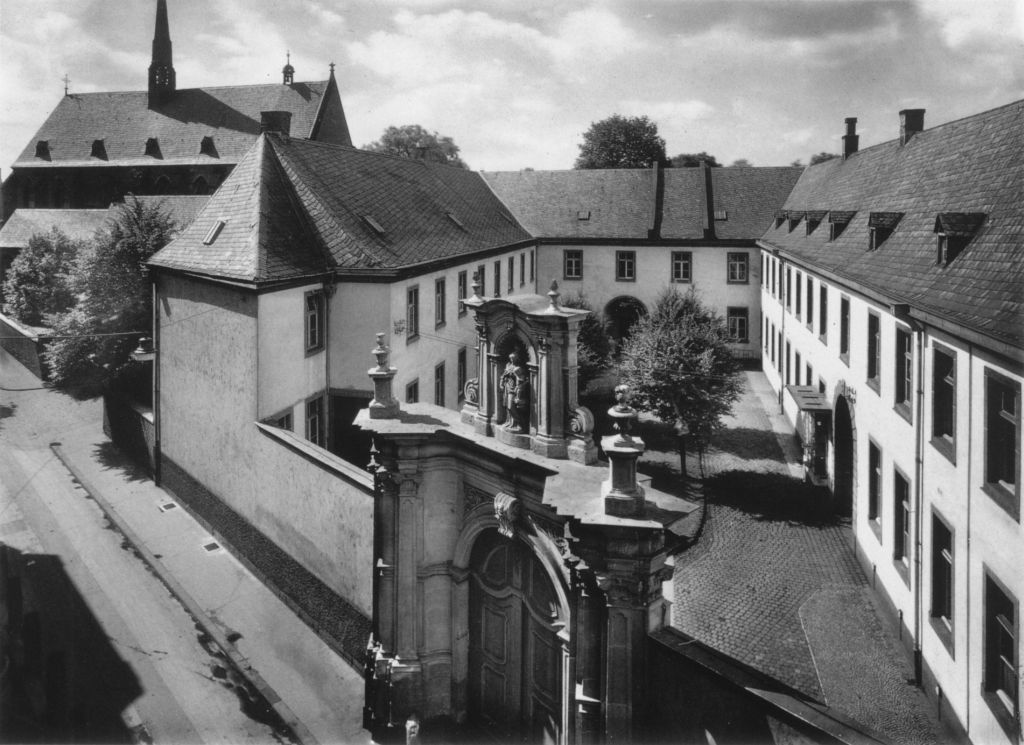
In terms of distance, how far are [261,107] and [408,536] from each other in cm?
4017

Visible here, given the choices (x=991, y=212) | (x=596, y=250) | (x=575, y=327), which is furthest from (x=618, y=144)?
(x=575, y=327)

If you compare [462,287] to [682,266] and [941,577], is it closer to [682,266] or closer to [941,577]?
[682,266]

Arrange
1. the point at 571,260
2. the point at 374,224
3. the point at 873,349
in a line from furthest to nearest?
1. the point at 571,260
2. the point at 374,224
3. the point at 873,349

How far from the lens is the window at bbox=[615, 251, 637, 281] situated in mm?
41406

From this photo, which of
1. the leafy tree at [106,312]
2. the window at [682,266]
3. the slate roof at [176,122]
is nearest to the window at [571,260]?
the window at [682,266]

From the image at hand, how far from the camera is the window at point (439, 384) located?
23719 mm

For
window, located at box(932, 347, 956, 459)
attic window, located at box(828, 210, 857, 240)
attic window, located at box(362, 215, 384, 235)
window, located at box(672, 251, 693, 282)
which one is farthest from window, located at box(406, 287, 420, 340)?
window, located at box(672, 251, 693, 282)

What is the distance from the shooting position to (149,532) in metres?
17.7

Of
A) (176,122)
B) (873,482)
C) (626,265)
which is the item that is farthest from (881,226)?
(176,122)

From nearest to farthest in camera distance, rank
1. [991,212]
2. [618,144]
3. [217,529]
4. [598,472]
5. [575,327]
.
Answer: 1. [598,472]
2. [575,327]
3. [991,212]
4. [217,529]
5. [618,144]

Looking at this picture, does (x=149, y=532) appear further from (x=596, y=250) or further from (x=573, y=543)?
(x=596, y=250)

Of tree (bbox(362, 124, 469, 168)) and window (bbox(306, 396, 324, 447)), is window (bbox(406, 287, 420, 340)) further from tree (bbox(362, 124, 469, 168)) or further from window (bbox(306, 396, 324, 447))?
tree (bbox(362, 124, 469, 168))

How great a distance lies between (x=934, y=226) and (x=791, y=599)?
7.81 m

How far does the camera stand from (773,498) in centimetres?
2031
